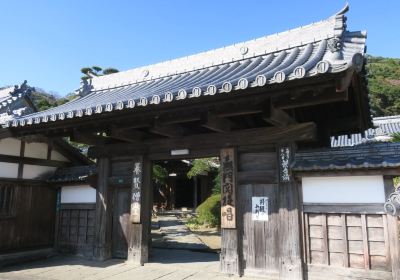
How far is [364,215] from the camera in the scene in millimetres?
6270

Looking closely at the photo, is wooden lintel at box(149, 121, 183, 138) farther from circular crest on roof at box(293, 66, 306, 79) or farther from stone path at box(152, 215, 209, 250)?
stone path at box(152, 215, 209, 250)

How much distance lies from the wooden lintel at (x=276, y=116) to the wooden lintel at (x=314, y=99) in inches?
5.7

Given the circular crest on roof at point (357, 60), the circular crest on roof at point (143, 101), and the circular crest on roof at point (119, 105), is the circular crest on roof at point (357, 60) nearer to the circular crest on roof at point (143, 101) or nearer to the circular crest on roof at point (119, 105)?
the circular crest on roof at point (143, 101)

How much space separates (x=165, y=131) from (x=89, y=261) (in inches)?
172

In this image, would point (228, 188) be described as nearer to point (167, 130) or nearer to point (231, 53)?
point (167, 130)

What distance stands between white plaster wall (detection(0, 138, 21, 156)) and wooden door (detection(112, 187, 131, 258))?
3441mm

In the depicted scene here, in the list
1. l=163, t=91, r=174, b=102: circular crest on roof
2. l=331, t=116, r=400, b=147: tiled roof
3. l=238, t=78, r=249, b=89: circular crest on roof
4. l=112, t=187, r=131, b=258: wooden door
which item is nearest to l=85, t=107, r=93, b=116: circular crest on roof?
l=163, t=91, r=174, b=102: circular crest on roof

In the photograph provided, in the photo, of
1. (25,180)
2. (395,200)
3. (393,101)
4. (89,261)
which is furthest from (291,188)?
(393,101)

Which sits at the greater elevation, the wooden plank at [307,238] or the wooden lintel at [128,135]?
the wooden lintel at [128,135]

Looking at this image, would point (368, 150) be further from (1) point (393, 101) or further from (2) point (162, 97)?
(1) point (393, 101)

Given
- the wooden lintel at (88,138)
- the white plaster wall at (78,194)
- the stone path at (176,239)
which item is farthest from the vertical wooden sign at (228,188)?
the stone path at (176,239)

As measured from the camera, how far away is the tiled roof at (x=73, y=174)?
9.99 m

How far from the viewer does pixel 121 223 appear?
9406 mm

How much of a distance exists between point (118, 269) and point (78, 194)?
10.0ft
